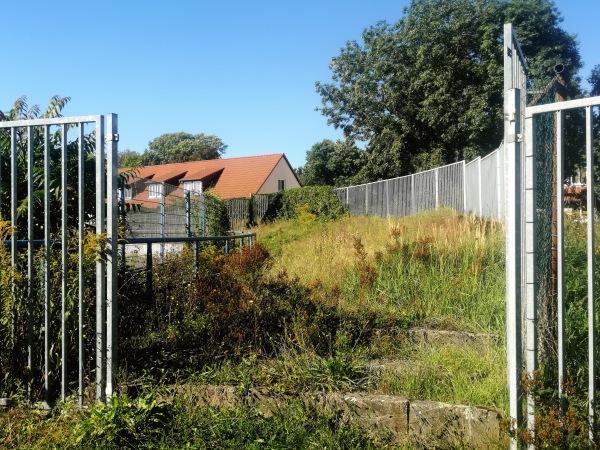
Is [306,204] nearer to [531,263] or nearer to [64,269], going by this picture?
[64,269]

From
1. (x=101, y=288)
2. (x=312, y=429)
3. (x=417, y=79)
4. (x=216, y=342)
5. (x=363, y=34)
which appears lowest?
(x=312, y=429)

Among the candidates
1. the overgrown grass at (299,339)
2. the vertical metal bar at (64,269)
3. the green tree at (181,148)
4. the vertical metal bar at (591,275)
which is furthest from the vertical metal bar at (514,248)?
the green tree at (181,148)

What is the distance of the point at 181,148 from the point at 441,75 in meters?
46.8

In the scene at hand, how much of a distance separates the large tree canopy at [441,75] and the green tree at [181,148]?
4082 cm

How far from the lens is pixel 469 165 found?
49.9 ft

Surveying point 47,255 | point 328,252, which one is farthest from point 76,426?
point 328,252

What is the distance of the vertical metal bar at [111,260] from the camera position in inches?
156

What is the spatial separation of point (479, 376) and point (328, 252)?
497 cm

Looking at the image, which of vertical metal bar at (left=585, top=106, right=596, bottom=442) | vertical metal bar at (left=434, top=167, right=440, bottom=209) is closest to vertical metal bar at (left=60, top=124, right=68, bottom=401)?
vertical metal bar at (left=585, top=106, right=596, bottom=442)

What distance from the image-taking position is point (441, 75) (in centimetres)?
2931

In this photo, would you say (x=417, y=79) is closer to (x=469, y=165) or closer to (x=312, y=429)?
(x=469, y=165)

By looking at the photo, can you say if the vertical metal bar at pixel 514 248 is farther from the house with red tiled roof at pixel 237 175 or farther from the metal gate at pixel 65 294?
the house with red tiled roof at pixel 237 175

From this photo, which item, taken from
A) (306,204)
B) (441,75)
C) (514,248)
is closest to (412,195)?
(306,204)

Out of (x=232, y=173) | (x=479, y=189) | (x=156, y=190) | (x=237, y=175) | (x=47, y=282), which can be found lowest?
(x=47, y=282)
